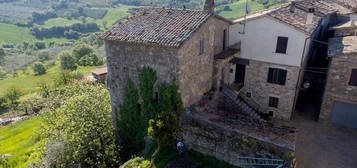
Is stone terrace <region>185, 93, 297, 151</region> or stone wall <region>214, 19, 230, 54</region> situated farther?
stone wall <region>214, 19, 230, 54</region>

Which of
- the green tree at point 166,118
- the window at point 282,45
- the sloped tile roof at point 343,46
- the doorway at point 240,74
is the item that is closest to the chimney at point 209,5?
the window at point 282,45

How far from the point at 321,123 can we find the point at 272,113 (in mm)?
Result: 4087

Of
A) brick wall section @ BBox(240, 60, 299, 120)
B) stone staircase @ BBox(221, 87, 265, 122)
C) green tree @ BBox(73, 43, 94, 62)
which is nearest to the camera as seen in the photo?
stone staircase @ BBox(221, 87, 265, 122)

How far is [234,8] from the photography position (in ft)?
303

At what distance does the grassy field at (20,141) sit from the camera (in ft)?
96.7

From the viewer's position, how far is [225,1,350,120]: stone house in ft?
70.4

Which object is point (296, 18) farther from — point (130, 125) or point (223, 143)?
point (130, 125)

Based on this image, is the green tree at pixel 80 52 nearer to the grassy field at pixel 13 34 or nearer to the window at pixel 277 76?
the grassy field at pixel 13 34

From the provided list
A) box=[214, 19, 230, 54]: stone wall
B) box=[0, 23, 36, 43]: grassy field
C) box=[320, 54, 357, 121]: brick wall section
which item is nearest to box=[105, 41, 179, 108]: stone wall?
box=[214, 19, 230, 54]: stone wall

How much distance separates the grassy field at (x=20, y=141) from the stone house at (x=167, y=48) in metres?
15.8

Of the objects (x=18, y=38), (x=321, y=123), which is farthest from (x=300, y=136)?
(x=18, y=38)

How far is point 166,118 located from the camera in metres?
16.8

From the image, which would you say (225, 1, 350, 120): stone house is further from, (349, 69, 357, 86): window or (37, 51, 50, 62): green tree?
(37, 51, 50, 62): green tree

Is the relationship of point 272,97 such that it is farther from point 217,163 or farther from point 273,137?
point 217,163
